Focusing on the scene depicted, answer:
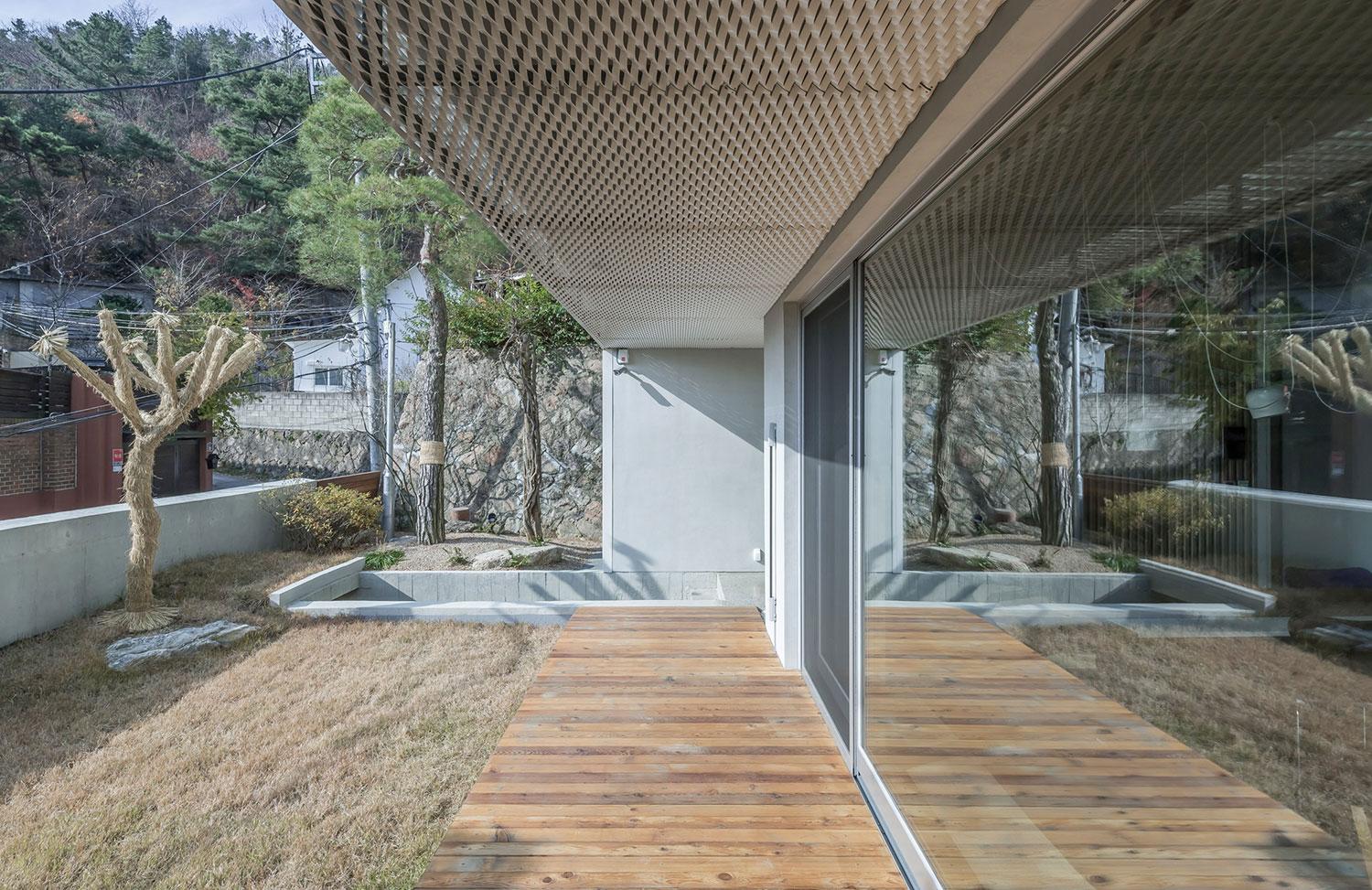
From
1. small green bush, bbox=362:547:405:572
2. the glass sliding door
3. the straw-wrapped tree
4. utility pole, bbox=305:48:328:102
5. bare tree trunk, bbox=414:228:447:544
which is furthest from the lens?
utility pole, bbox=305:48:328:102

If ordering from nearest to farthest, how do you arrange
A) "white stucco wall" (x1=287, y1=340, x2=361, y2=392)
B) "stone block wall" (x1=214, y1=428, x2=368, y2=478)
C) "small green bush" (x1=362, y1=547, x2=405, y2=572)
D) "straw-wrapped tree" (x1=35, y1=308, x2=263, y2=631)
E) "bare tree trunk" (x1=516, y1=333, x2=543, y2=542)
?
"straw-wrapped tree" (x1=35, y1=308, x2=263, y2=631), "small green bush" (x1=362, y1=547, x2=405, y2=572), "bare tree trunk" (x1=516, y1=333, x2=543, y2=542), "stone block wall" (x1=214, y1=428, x2=368, y2=478), "white stucco wall" (x1=287, y1=340, x2=361, y2=392)

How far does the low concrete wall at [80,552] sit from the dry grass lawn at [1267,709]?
6470 mm

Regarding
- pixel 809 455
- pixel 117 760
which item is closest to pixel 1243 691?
pixel 809 455

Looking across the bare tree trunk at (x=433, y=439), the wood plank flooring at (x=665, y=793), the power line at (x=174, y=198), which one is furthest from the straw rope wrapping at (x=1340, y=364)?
the power line at (x=174, y=198)

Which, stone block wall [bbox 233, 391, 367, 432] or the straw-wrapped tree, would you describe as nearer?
the straw-wrapped tree

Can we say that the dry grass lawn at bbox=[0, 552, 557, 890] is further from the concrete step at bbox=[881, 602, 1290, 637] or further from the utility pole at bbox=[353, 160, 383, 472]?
the utility pole at bbox=[353, 160, 383, 472]

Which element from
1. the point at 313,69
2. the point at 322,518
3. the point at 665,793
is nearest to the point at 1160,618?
the point at 665,793

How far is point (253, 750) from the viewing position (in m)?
3.62

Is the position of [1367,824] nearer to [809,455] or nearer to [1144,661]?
[1144,661]

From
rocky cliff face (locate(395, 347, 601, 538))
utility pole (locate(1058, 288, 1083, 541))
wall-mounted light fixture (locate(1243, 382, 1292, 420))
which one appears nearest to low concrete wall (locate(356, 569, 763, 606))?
rocky cliff face (locate(395, 347, 601, 538))

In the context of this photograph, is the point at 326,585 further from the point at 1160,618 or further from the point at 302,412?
the point at 302,412

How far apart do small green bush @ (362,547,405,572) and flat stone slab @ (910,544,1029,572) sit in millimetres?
6674

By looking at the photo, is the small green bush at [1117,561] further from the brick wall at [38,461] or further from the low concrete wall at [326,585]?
the brick wall at [38,461]

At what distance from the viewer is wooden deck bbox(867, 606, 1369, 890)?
700mm
